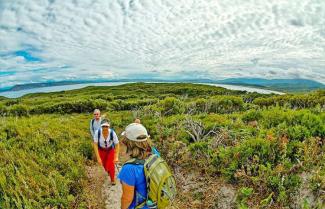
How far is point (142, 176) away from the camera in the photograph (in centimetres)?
357

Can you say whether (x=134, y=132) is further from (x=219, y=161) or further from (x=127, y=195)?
(x=219, y=161)

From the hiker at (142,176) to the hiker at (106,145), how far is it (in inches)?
178

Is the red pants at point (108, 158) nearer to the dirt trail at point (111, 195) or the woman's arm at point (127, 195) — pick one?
the dirt trail at point (111, 195)

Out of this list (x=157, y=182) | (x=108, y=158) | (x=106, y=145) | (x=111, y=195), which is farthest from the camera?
(x=108, y=158)

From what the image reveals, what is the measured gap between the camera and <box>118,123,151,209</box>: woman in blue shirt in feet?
11.7

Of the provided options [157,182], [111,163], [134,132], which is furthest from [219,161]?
[134,132]

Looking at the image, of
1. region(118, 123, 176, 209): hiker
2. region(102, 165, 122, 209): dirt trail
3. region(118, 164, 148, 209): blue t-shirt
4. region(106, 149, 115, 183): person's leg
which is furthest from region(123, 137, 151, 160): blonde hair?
region(106, 149, 115, 183): person's leg

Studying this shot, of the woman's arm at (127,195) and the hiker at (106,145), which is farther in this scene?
the hiker at (106,145)

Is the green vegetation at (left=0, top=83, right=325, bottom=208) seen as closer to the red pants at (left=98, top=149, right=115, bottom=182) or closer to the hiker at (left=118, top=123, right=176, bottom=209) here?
the red pants at (left=98, top=149, right=115, bottom=182)

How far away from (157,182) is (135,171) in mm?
296

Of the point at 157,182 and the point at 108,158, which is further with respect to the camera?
the point at 108,158

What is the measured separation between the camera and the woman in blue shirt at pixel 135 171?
3557 mm

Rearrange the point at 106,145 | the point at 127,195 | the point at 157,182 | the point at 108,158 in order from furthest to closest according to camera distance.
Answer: the point at 108,158 → the point at 106,145 → the point at 127,195 → the point at 157,182

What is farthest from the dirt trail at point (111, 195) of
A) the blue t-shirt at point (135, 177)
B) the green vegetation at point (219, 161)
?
the blue t-shirt at point (135, 177)
